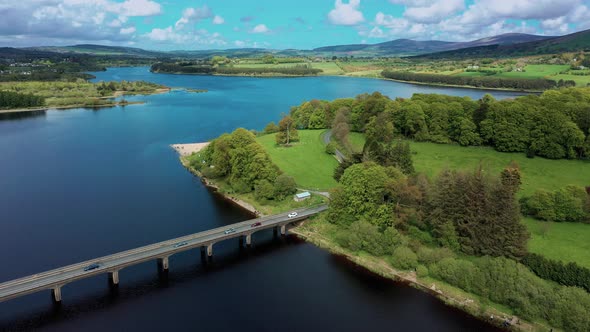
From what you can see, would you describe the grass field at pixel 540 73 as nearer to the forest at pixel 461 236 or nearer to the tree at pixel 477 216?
the forest at pixel 461 236

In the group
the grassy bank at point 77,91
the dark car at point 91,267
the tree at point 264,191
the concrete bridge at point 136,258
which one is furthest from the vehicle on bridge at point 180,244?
the grassy bank at point 77,91

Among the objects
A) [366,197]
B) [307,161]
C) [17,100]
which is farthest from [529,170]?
[17,100]

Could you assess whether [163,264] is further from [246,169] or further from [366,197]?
[366,197]

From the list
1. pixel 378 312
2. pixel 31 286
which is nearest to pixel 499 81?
pixel 378 312

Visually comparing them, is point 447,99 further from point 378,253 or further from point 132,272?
point 132,272

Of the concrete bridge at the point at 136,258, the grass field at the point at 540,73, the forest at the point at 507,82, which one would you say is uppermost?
the grass field at the point at 540,73

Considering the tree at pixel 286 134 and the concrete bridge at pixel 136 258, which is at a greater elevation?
the tree at pixel 286 134

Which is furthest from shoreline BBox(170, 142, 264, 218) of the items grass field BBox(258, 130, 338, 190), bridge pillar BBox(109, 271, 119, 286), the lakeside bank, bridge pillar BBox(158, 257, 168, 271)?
bridge pillar BBox(109, 271, 119, 286)
